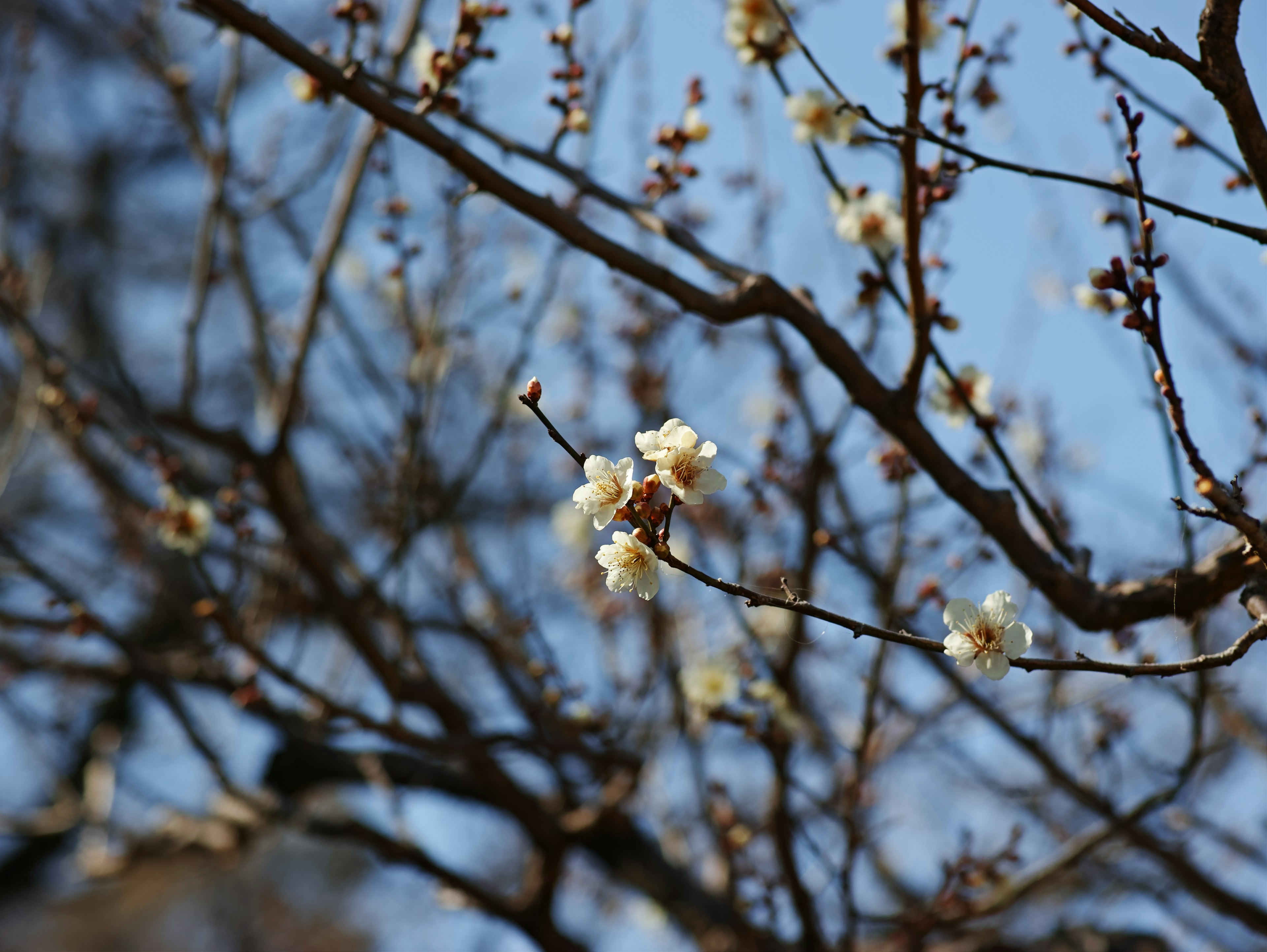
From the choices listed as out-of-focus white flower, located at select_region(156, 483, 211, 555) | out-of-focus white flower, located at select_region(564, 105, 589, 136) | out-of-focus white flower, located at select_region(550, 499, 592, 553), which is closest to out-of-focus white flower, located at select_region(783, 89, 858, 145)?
out-of-focus white flower, located at select_region(564, 105, 589, 136)

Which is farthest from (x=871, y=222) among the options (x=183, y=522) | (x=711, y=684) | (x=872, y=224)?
(x=183, y=522)

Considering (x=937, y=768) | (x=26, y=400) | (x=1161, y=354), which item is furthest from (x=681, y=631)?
(x=1161, y=354)

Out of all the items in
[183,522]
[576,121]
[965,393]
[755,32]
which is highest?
[755,32]

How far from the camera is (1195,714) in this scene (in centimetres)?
269

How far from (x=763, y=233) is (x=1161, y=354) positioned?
9.02 ft

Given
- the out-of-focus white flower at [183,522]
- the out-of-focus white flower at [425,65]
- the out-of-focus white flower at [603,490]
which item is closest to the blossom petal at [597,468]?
the out-of-focus white flower at [603,490]

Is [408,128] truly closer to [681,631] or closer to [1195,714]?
[1195,714]

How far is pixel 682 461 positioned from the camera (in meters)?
1.53

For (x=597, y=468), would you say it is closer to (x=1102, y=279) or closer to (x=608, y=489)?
(x=608, y=489)

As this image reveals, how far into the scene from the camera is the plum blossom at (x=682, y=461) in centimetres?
150

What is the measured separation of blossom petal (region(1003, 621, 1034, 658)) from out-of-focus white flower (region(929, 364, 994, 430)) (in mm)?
1106

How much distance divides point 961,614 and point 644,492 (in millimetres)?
543

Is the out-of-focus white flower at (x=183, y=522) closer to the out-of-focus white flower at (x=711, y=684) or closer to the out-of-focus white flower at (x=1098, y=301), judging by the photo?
the out-of-focus white flower at (x=711, y=684)

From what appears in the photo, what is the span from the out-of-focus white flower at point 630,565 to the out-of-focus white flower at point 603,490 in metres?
0.04
